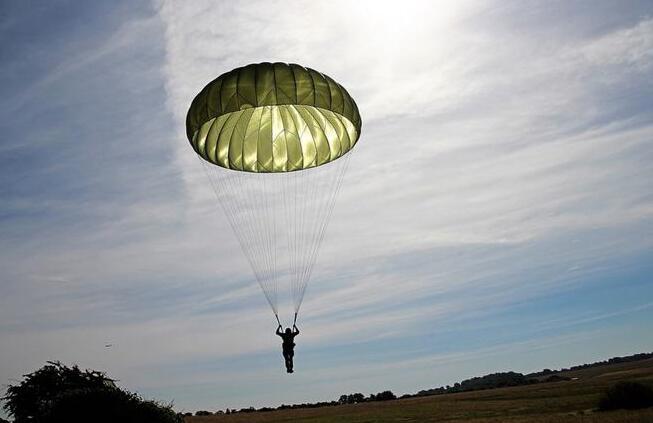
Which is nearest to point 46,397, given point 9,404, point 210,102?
point 9,404

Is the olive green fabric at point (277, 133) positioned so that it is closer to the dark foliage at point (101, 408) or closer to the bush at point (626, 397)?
the dark foliage at point (101, 408)

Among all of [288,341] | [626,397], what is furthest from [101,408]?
[626,397]

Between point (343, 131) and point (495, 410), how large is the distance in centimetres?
3309

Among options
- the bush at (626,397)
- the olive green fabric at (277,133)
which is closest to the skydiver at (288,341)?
the olive green fabric at (277,133)

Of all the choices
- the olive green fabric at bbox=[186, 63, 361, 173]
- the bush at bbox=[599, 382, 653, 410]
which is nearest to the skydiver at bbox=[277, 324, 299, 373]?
the olive green fabric at bbox=[186, 63, 361, 173]

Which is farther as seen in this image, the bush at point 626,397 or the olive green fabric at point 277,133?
the bush at point 626,397

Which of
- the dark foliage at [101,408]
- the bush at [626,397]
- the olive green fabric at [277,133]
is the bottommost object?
the bush at [626,397]

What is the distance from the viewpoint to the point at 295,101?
795 inches

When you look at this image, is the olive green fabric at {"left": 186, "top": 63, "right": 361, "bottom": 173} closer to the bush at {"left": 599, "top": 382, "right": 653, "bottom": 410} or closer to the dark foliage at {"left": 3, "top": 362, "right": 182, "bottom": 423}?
the dark foliage at {"left": 3, "top": 362, "right": 182, "bottom": 423}

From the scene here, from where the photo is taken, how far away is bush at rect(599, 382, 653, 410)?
40281 millimetres

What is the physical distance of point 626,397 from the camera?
4028cm

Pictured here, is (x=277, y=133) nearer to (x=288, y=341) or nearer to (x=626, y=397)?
(x=288, y=341)

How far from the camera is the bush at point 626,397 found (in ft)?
132

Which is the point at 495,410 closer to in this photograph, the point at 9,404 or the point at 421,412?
the point at 421,412
